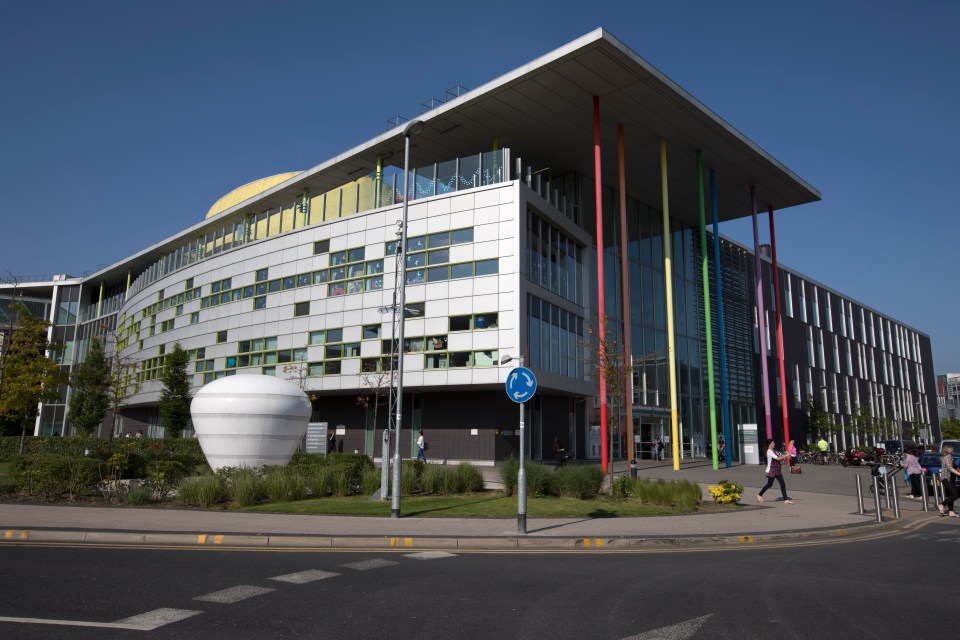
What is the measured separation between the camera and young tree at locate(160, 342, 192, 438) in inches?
1736

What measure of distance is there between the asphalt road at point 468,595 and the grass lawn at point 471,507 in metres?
4.18

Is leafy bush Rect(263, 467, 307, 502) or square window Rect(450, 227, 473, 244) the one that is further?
square window Rect(450, 227, 473, 244)

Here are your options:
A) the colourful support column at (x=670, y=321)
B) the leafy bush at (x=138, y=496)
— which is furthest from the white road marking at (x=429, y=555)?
the colourful support column at (x=670, y=321)

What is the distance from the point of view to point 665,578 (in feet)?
27.2

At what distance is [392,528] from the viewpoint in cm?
1218

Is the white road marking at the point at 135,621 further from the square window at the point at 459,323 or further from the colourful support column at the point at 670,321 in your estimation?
the colourful support column at the point at 670,321

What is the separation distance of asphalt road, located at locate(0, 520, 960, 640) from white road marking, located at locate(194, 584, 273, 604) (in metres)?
0.02

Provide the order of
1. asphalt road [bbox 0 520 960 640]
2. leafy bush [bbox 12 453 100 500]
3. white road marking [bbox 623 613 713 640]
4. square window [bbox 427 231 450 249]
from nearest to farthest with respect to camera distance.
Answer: white road marking [bbox 623 613 713 640], asphalt road [bbox 0 520 960 640], leafy bush [bbox 12 453 100 500], square window [bbox 427 231 450 249]

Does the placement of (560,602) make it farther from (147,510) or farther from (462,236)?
(462,236)

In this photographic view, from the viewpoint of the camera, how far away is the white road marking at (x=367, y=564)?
888 centimetres

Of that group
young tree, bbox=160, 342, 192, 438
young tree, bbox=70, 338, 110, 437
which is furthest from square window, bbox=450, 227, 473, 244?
young tree, bbox=70, 338, 110, 437

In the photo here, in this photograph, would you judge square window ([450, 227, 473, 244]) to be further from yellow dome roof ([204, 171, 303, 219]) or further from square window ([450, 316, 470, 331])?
yellow dome roof ([204, 171, 303, 219])

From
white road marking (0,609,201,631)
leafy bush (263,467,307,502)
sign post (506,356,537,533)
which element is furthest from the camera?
leafy bush (263,467,307,502)

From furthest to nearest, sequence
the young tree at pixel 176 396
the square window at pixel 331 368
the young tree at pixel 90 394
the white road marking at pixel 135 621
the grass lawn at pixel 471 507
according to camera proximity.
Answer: the young tree at pixel 90 394
the young tree at pixel 176 396
the square window at pixel 331 368
the grass lawn at pixel 471 507
the white road marking at pixel 135 621
